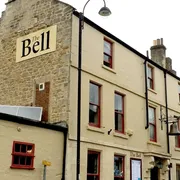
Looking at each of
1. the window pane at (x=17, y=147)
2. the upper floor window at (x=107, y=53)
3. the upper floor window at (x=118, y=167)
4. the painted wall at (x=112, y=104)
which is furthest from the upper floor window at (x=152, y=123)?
the window pane at (x=17, y=147)

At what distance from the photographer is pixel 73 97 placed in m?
14.9

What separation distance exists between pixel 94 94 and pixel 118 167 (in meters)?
3.78

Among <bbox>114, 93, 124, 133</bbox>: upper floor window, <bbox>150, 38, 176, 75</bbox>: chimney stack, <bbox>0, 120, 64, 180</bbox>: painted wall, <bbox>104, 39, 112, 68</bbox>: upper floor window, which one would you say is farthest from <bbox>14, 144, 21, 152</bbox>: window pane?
<bbox>150, 38, 176, 75</bbox>: chimney stack

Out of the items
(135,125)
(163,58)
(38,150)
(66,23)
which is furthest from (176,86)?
(38,150)

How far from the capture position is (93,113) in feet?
53.1

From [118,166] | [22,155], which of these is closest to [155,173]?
[118,166]

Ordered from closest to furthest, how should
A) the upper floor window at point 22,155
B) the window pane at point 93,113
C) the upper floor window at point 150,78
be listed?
the upper floor window at point 22,155
the window pane at point 93,113
the upper floor window at point 150,78

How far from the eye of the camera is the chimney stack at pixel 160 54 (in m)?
25.1

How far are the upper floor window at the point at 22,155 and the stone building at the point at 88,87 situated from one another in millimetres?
1964

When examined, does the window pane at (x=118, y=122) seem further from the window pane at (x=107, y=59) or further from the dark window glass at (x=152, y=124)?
the dark window glass at (x=152, y=124)

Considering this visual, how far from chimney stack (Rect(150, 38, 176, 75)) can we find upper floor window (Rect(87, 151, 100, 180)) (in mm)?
11415

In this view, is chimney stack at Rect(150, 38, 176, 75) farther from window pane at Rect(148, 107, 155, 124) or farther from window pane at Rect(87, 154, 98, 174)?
window pane at Rect(87, 154, 98, 174)

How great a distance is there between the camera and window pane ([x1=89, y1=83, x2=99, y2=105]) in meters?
16.3

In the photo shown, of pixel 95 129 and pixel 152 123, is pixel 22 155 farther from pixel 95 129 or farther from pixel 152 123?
pixel 152 123
